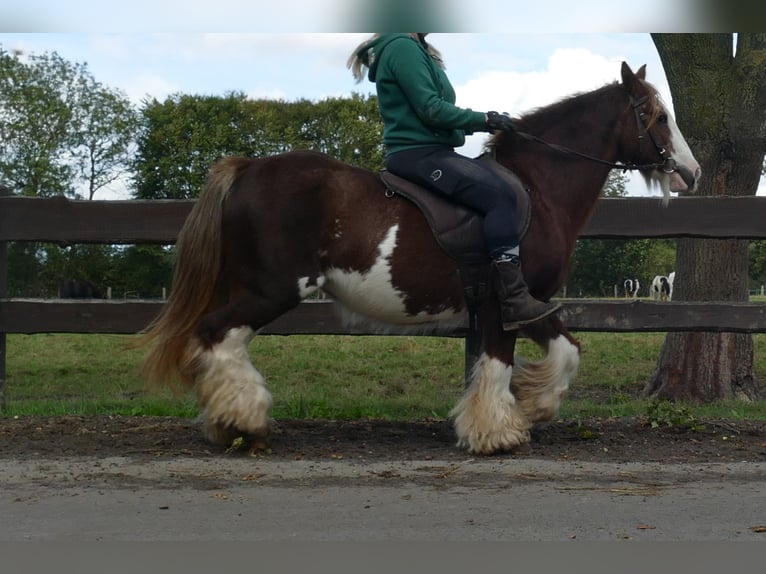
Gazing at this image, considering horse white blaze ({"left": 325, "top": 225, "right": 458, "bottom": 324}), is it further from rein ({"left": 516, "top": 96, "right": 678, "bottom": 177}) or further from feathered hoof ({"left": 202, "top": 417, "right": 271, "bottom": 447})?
rein ({"left": 516, "top": 96, "right": 678, "bottom": 177})

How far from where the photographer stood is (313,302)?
7.42 meters

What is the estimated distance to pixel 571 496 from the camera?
4441mm

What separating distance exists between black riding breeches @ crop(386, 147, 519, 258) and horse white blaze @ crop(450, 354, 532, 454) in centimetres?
77

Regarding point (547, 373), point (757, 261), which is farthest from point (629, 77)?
point (757, 261)

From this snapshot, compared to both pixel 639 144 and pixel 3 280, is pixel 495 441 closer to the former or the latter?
pixel 639 144

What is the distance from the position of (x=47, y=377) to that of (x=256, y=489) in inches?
313

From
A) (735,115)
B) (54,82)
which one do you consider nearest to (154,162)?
(54,82)

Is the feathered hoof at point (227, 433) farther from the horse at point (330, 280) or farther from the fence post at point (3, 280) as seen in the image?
the fence post at point (3, 280)

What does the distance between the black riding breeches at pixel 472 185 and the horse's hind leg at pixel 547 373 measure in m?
0.75

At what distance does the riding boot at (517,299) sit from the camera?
18.2ft

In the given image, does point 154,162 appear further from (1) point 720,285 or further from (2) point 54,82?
(1) point 720,285

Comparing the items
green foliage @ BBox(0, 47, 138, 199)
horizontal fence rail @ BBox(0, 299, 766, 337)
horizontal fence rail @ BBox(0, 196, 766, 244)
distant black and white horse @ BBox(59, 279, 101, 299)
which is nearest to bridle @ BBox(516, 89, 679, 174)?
horizontal fence rail @ BBox(0, 196, 766, 244)

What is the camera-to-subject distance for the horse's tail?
5750 mm

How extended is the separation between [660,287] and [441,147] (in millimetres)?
6375
